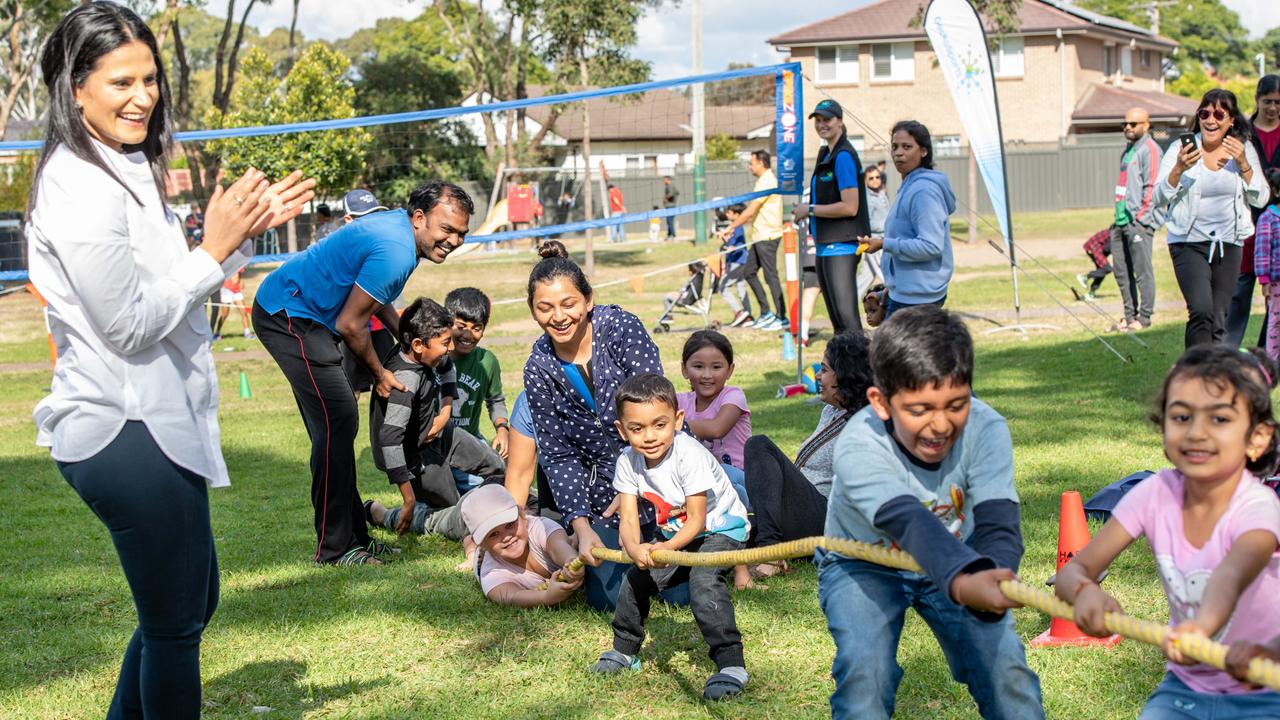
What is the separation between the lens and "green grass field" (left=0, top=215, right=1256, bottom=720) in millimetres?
4445

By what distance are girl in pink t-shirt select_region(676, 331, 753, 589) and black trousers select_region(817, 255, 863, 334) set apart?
342 centimetres

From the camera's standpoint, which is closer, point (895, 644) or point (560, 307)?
point (895, 644)

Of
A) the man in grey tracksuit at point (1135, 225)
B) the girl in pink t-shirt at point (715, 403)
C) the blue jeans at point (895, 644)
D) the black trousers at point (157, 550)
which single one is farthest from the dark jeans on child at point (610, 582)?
the man in grey tracksuit at point (1135, 225)

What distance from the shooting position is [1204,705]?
277 centimetres

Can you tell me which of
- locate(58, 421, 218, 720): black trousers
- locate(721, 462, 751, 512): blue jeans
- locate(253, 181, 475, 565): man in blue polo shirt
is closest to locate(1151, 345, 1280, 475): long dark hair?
locate(58, 421, 218, 720): black trousers

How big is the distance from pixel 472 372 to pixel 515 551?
221 centimetres

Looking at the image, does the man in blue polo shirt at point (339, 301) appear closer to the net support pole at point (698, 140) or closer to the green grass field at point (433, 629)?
the green grass field at point (433, 629)

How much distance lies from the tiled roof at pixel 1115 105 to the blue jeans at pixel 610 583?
48343 mm

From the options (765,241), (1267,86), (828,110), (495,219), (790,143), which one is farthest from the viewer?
(495,219)

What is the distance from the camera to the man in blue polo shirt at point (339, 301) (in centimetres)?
616

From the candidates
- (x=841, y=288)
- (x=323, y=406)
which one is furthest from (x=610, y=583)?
(x=841, y=288)

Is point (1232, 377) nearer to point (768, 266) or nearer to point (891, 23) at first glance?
point (768, 266)

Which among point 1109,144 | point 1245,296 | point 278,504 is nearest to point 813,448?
point 278,504

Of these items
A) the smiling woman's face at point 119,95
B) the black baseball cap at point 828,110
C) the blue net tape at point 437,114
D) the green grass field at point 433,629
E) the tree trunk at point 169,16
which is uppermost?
the tree trunk at point 169,16
